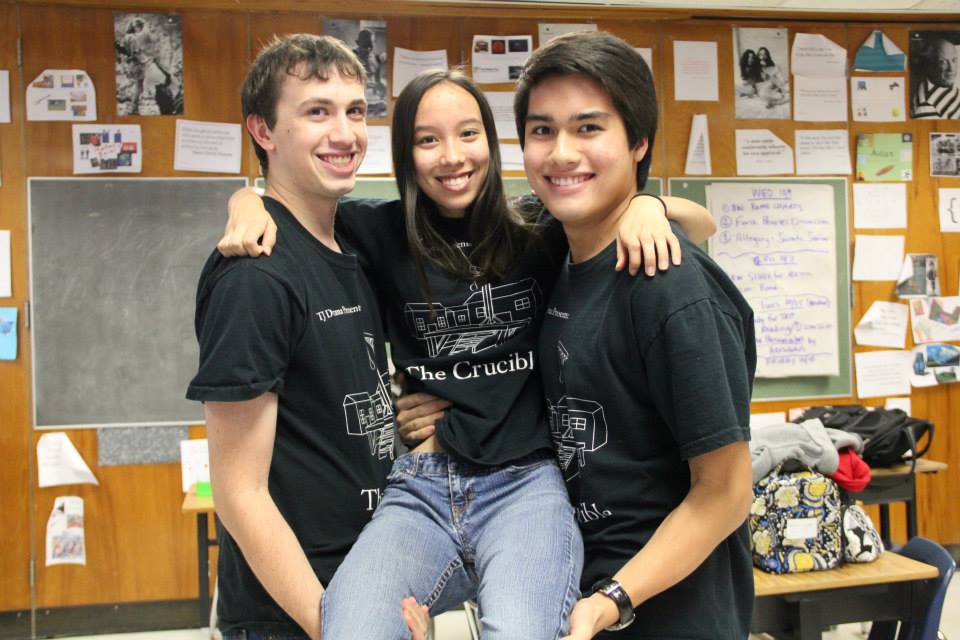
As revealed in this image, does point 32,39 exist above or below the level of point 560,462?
above

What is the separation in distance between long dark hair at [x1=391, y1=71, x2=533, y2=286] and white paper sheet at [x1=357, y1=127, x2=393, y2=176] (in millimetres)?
2287

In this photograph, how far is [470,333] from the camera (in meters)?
1.62

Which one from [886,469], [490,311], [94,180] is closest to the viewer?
[490,311]

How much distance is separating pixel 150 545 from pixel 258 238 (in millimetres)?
3066

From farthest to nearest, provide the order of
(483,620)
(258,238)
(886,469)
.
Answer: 1. (886,469)
2. (258,238)
3. (483,620)

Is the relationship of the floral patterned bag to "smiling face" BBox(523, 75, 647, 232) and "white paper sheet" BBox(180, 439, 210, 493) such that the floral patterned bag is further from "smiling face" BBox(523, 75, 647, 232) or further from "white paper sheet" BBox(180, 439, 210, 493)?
"white paper sheet" BBox(180, 439, 210, 493)

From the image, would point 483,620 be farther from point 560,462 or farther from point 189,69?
point 189,69

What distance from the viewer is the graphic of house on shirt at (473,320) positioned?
5.31ft

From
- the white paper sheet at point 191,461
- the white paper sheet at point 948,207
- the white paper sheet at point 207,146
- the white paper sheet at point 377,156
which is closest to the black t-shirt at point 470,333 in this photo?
the white paper sheet at point 377,156

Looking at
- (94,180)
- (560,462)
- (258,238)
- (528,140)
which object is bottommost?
(560,462)

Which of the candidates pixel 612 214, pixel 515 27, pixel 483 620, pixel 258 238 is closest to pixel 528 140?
pixel 612 214

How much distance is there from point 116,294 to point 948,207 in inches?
177

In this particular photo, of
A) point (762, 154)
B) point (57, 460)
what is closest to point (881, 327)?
point (762, 154)

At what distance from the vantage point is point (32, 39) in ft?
12.4
